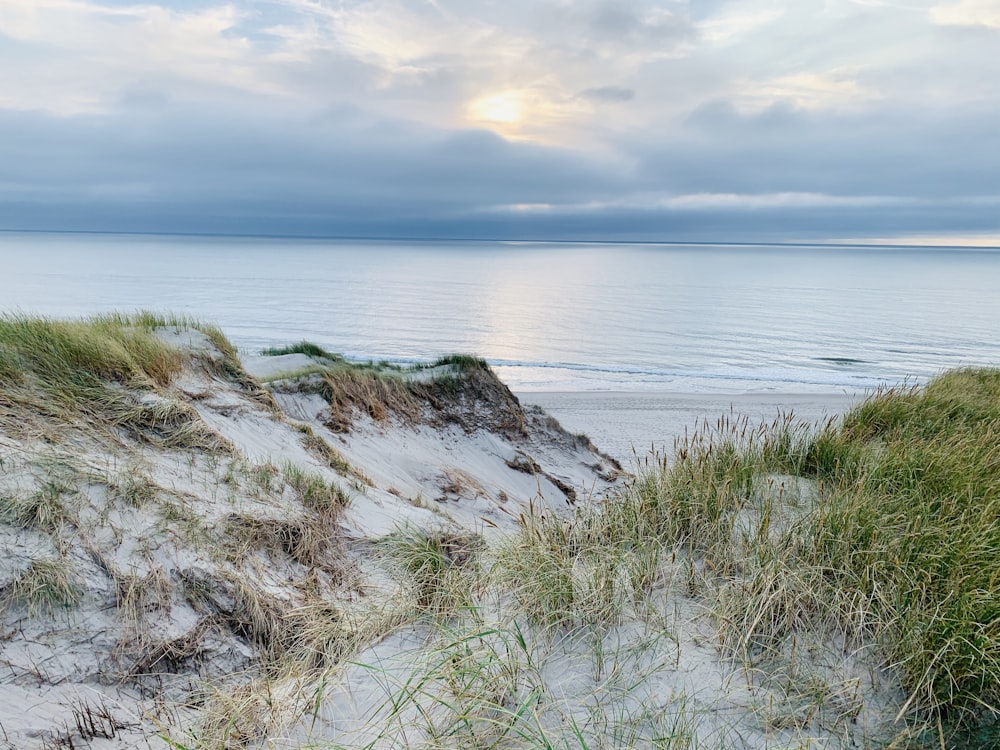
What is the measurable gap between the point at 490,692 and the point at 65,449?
4.09m

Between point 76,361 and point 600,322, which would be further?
point 600,322

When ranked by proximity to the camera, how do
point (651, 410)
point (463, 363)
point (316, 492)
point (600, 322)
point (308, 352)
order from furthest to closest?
1. point (600, 322)
2. point (651, 410)
3. point (308, 352)
4. point (463, 363)
5. point (316, 492)

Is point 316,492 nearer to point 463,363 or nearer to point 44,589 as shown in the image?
point 44,589

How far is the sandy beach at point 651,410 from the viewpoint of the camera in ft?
49.6

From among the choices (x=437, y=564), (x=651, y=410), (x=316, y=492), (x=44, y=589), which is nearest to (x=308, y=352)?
(x=316, y=492)

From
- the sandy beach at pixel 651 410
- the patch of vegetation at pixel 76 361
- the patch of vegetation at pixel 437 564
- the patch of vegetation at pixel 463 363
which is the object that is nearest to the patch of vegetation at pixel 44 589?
the patch of vegetation at pixel 437 564

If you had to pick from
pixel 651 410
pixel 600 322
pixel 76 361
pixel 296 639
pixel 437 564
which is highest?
pixel 76 361

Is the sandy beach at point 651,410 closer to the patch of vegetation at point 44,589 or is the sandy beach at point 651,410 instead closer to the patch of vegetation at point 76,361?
the patch of vegetation at point 76,361

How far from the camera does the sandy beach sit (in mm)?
15117

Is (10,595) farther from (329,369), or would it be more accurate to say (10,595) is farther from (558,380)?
(558,380)

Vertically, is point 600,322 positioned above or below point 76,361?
below

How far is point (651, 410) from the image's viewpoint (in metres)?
18.5

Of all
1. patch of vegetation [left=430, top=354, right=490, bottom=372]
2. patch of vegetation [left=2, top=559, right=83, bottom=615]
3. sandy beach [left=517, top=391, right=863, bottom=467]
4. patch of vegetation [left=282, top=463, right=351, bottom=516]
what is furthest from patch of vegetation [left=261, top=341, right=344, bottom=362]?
patch of vegetation [left=2, top=559, right=83, bottom=615]

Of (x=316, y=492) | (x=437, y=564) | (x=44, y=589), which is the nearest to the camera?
(x=44, y=589)
